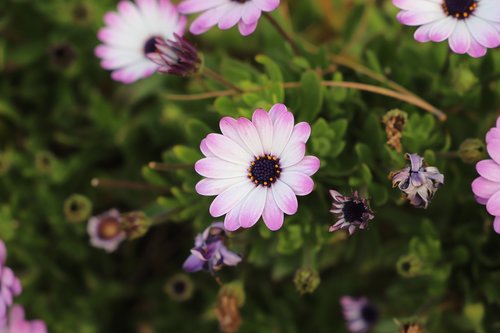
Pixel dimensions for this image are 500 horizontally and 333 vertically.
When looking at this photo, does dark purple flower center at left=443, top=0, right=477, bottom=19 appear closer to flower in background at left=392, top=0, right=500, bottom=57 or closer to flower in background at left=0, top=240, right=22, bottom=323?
flower in background at left=392, top=0, right=500, bottom=57

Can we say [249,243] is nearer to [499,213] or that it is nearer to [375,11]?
[499,213]

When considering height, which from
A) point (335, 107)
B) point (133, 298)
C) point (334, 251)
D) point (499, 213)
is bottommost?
point (133, 298)

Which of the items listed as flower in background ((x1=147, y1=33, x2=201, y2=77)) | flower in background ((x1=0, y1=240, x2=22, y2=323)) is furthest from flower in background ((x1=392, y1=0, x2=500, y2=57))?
flower in background ((x1=0, y1=240, x2=22, y2=323))

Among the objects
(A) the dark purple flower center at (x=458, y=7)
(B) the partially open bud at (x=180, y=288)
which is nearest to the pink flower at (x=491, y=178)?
(A) the dark purple flower center at (x=458, y=7)

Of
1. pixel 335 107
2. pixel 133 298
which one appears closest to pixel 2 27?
pixel 133 298

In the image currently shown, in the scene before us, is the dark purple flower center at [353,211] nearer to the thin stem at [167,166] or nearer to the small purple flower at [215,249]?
the small purple flower at [215,249]
